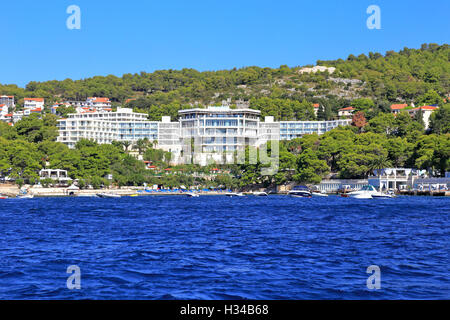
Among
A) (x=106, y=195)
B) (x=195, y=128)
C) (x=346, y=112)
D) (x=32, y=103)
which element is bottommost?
(x=106, y=195)

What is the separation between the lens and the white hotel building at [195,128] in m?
140

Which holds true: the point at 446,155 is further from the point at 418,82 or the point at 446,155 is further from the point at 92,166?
the point at 418,82

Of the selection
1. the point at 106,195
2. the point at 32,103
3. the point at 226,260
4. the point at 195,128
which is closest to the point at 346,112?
the point at 195,128

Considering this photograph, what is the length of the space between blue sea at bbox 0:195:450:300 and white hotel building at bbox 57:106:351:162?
330 feet

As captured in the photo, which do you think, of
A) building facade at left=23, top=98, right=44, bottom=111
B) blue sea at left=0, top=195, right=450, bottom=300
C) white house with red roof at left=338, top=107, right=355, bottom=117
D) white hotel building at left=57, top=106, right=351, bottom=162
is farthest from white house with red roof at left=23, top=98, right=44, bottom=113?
blue sea at left=0, top=195, right=450, bottom=300

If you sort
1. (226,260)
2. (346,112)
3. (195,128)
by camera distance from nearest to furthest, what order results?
(226,260), (195,128), (346,112)

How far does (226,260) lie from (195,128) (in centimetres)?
12071

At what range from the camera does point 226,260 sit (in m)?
20.7

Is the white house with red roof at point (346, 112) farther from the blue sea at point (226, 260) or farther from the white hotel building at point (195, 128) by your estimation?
the blue sea at point (226, 260)

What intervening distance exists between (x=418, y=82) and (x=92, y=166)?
124438 millimetres

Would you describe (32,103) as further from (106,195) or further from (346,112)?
(106,195)

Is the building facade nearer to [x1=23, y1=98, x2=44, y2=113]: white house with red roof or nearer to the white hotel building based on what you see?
[x1=23, y1=98, x2=44, y2=113]: white house with red roof

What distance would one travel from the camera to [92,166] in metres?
98.9
